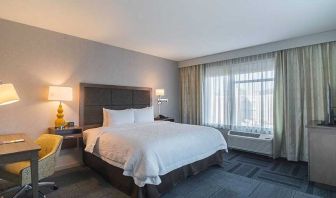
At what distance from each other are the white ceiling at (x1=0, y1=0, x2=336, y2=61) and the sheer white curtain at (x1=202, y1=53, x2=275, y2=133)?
0.66m

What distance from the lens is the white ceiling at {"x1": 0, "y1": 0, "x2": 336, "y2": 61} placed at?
101 inches

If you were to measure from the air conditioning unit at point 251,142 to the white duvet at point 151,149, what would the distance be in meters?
1.28

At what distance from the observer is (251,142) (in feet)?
14.4

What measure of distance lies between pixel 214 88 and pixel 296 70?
78.0 inches

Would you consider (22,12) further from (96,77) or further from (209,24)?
(209,24)

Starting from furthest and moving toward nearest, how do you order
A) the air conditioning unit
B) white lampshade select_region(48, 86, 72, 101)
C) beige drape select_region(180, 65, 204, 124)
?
beige drape select_region(180, 65, 204, 124) < the air conditioning unit < white lampshade select_region(48, 86, 72, 101)

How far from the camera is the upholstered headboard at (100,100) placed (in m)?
3.90

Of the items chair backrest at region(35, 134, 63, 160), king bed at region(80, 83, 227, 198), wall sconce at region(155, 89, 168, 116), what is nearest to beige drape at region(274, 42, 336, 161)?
king bed at region(80, 83, 227, 198)

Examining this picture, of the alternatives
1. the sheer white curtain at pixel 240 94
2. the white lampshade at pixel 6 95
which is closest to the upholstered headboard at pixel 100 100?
the white lampshade at pixel 6 95

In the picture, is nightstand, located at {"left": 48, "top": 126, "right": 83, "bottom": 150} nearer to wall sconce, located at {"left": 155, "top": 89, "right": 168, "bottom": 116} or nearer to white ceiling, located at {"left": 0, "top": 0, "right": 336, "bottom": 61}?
white ceiling, located at {"left": 0, "top": 0, "right": 336, "bottom": 61}

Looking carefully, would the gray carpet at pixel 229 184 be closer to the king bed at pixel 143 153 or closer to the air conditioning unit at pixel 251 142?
the king bed at pixel 143 153

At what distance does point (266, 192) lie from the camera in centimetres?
267

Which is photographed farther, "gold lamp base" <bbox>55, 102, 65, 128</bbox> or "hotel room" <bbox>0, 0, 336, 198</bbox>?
"gold lamp base" <bbox>55, 102, 65, 128</bbox>

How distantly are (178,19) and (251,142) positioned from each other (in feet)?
10.5
